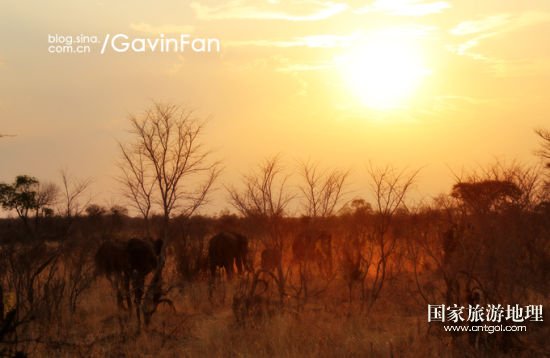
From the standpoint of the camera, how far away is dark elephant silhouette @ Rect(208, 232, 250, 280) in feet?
53.7

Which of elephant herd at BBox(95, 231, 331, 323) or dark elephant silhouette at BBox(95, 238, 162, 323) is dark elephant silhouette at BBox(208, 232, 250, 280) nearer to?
elephant herd at BBox(95, 231, 331, 323)

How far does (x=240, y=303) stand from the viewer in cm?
1009

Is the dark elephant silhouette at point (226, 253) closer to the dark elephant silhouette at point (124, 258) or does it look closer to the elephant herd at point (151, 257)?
the elephant herd at point (151, 257)

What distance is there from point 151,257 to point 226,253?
4.60m

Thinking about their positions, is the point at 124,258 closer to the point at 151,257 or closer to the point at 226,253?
the point at 151,257

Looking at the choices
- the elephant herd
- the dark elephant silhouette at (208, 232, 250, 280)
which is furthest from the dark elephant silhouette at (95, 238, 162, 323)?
the dark elephant silhouette at (208, 232, 250, 280)

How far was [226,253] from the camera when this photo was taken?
16.6 meters

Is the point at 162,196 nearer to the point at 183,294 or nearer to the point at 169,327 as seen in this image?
the point at 169,327

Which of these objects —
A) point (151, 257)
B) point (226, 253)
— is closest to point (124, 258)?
point (151, 257)

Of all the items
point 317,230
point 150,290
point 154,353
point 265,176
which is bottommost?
point 154,353

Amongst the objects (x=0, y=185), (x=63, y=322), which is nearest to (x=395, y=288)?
(x=63, y=322)

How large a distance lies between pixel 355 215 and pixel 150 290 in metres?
11.3

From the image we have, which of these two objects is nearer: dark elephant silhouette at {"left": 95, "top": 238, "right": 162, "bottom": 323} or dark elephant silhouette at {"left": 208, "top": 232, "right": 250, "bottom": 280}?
dark elephant silhouette at {"left": 95, "top": 238, "right": 162, "bottom": 323}

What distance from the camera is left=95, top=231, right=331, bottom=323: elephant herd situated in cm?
1154
